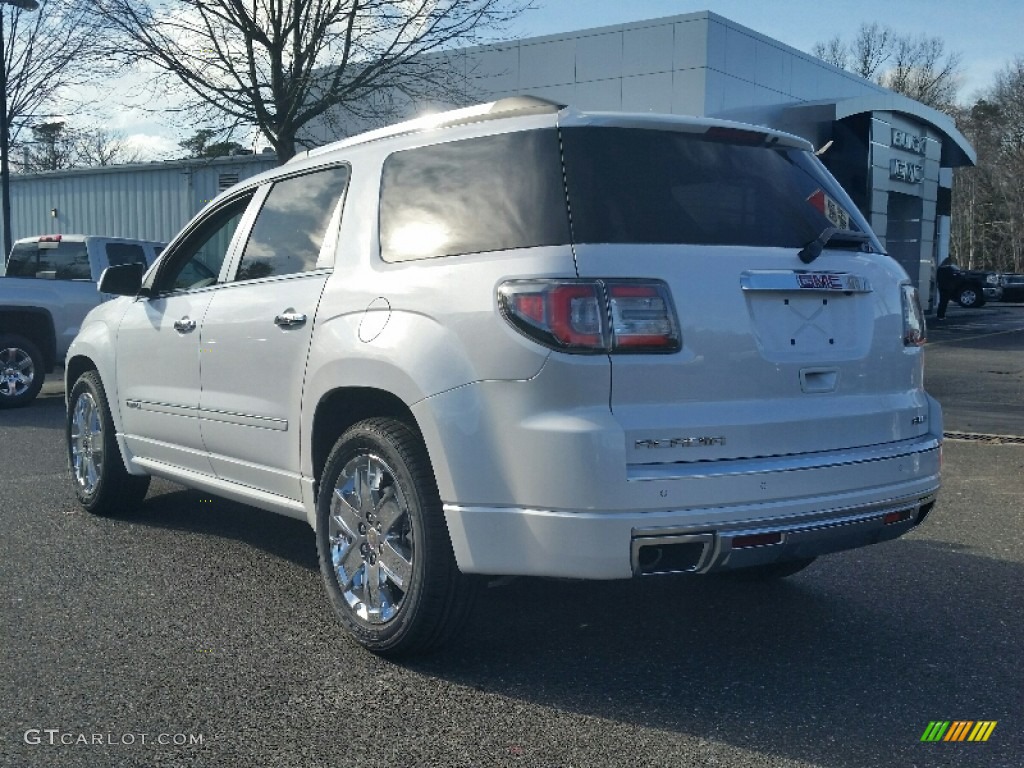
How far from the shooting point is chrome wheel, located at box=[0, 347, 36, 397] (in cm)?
1228

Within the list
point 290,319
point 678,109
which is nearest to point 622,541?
point 290,319

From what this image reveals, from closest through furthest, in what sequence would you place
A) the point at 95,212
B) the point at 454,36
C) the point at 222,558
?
the point at 222,558 < the point at 454,36 < the point at 95,212

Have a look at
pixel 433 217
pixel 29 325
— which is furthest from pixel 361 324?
pixel 29 325

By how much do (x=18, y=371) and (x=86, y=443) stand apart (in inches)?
258

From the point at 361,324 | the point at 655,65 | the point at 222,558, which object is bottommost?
the point at 222,558

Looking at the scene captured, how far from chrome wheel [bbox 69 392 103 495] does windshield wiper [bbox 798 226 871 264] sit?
4053 millimetres

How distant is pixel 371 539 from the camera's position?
4062mm

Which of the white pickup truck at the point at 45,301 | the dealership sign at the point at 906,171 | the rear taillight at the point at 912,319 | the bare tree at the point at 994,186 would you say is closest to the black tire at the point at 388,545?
the rear taillight at the point at 912,319

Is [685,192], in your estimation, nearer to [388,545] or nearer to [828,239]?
[828,239]

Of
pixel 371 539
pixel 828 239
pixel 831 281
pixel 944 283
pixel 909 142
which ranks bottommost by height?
pixel 371 539

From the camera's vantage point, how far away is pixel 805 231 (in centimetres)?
396

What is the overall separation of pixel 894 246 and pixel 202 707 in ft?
100

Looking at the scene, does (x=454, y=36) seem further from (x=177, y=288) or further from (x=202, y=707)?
(x=202, y=707)

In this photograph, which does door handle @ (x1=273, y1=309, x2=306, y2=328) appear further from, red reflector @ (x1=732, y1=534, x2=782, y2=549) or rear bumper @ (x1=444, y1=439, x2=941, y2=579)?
red reflector @ (x1=732, y1=534, x2=782, y2=549)
